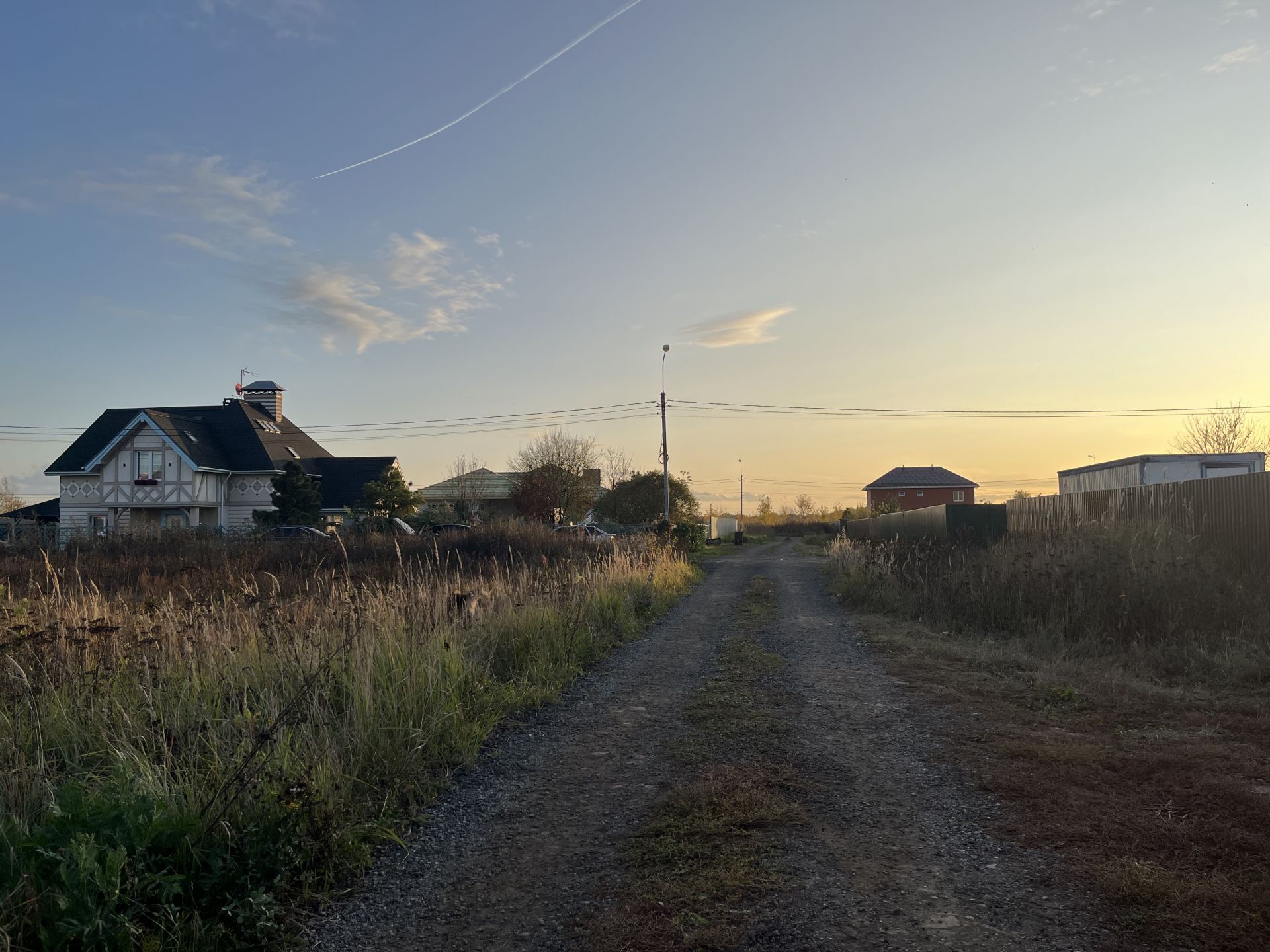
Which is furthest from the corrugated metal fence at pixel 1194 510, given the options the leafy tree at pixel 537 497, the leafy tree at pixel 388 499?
the leafy tree at pixel 537 497

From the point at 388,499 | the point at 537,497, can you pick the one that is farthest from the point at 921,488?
the point at 388,499

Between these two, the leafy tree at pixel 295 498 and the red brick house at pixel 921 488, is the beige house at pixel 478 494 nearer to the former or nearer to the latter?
the leafy tree at pixel 295 498

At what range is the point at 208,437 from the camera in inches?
1655

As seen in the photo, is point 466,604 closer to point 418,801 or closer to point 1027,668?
point 418,801

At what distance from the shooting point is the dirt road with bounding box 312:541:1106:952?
3137 mm

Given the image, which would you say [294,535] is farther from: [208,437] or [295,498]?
[208,437]

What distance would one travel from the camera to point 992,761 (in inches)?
205

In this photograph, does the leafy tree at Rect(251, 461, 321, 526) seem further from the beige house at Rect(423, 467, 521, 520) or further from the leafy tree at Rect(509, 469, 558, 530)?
the leafy tree at Rect(509, 469, 558, 530)

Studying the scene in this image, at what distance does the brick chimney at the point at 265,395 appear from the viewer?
4738 cm

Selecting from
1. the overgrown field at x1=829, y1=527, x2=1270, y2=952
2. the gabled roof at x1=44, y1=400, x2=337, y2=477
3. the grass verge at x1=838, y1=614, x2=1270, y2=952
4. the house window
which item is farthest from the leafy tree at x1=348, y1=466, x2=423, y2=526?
the grass verge at x1=838, y1=614, x2=1270, y2=952

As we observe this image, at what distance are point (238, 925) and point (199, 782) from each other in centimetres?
115

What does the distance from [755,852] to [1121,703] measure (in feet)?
14.4

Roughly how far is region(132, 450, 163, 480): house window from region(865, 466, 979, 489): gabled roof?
6703cm

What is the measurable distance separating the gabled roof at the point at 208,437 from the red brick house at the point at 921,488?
58.7 meters
